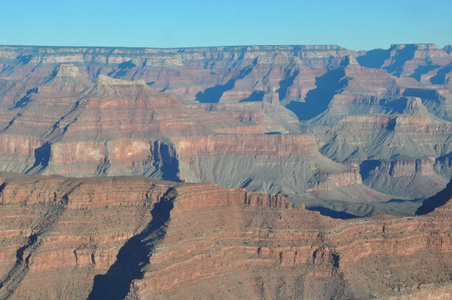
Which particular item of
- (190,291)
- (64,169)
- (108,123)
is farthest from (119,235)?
(108,123)

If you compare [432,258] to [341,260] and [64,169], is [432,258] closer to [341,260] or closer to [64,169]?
[341,260]

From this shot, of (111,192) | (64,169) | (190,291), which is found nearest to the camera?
(190,291)

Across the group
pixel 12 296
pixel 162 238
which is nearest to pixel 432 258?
pixel 162 238

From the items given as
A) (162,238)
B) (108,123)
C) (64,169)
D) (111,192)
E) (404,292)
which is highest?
(108,123)

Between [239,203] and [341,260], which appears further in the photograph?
[239,203]

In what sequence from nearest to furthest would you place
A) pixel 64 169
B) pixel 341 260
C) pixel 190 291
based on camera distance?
pixel 190 291 < pixel 341 260 < pixel 64 169

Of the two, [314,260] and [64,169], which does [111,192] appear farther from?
[64,169]

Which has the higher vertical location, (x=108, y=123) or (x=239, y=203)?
(x=108, y=123)
